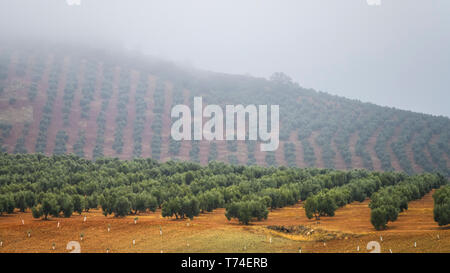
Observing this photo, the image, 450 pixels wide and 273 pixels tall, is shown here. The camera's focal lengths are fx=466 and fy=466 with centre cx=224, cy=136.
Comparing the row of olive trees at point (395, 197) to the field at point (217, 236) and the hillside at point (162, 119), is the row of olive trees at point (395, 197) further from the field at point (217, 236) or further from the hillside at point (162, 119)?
the hillside at point (162, 119)

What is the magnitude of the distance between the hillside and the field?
271 ft

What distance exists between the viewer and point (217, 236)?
137ft

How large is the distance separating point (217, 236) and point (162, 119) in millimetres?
118143

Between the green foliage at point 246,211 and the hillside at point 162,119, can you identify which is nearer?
the green foliage at point 246,211

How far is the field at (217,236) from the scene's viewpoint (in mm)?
37250

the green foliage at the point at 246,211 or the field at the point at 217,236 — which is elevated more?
the green foliage at the point at 246,211

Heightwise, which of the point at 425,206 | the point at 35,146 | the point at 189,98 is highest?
the point at 189,98

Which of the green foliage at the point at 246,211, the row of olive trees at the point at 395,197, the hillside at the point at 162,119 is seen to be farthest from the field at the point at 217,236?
the hillside at the point at 162,119

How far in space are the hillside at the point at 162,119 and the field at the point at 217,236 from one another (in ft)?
271
